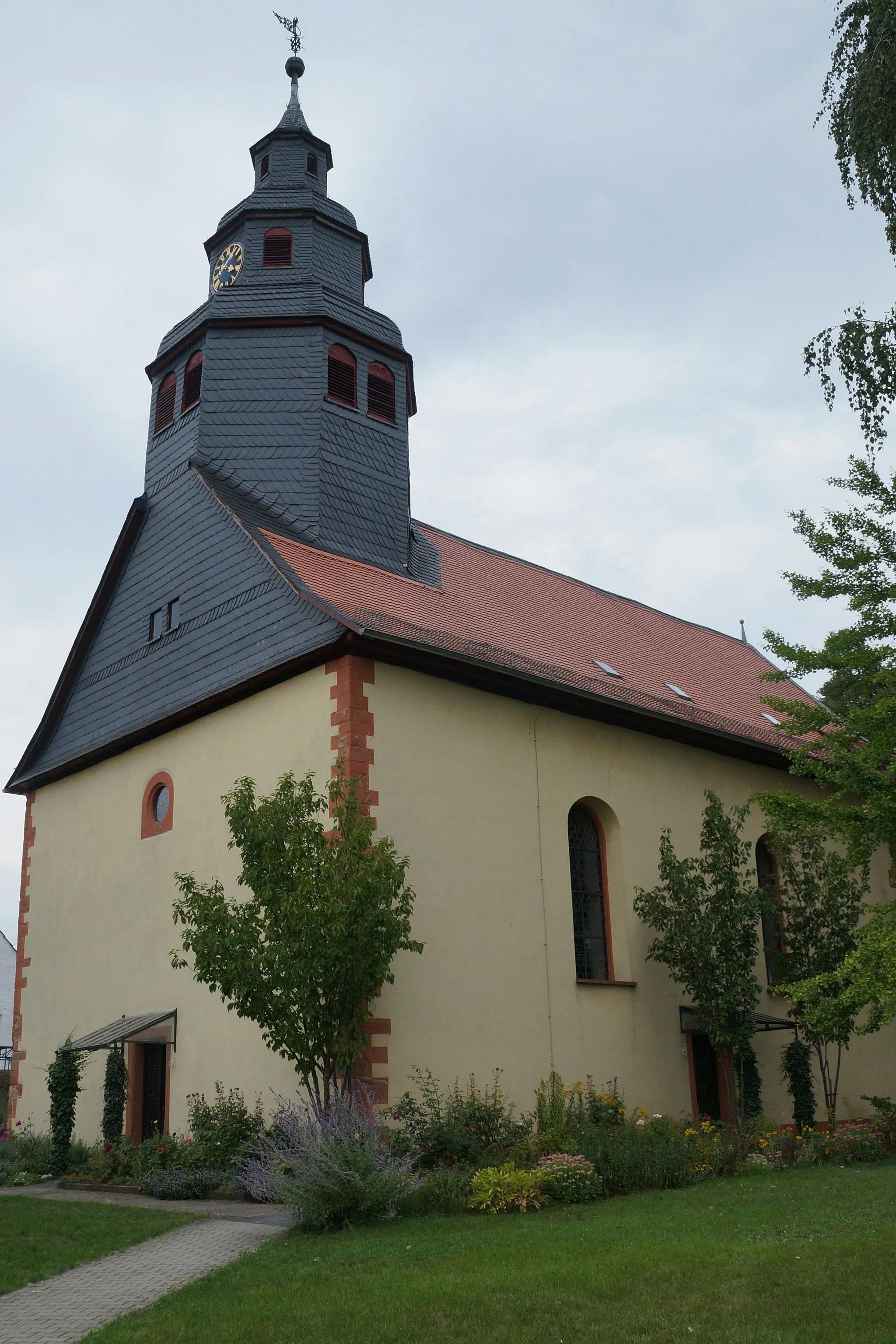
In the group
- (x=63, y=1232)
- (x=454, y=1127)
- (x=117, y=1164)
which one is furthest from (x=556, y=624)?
(x=63, y=1232)

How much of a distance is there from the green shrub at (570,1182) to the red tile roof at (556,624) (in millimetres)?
6187

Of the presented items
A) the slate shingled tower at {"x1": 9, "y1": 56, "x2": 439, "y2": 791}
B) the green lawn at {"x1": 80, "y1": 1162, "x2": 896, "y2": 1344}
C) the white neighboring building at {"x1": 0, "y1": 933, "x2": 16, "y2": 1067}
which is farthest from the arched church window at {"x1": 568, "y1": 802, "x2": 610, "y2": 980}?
the white neighboring building at {"x1": 0, "y1": 933, "x2": 16, "y2": 1067}

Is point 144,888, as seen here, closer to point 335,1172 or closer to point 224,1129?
point 224,1129

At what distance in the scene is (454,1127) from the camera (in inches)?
518

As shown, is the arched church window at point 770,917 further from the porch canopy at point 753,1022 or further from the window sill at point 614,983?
the window sill at point 614,983

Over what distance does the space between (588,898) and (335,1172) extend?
24.0ft

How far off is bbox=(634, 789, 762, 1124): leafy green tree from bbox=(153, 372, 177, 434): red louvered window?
35.6 feet

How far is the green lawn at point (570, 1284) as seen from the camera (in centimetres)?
655

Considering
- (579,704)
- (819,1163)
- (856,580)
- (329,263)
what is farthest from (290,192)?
(819,1163)

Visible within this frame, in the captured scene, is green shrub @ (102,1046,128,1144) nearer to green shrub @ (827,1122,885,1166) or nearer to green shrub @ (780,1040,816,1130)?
green shrub @ (827,1122,885,1166)

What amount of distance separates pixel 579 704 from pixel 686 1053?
501cm

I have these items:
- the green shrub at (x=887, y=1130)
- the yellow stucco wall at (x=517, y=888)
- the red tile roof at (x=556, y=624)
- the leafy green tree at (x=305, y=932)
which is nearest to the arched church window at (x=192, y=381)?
the red tile roof at (x=556, y=624)

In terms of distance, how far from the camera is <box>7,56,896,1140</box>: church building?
14.7 m

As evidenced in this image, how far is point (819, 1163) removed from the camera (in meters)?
13.8
